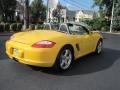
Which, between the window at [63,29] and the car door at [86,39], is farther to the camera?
the car door at [86,39]

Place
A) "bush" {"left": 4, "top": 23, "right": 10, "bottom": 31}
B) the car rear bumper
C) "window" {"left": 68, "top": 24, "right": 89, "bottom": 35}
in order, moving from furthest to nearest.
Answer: "bush" {"left": 4, "top": 23, "right": 10, "bottom": 31} → "window" {"left": 68, "top": 24, "right": 89, "bottom": 35} → the car rear bumper

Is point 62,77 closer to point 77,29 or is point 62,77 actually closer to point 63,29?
point 63,29

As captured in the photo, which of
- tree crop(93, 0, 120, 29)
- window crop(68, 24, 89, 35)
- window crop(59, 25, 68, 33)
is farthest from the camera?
tree crop(93, 0, 120, 29)

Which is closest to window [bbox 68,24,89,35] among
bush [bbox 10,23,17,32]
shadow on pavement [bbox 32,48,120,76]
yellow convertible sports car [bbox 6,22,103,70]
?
yellow convertible sports car [bbox 6,22,103,70]

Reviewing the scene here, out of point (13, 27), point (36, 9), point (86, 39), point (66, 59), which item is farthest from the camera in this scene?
point (36, 9)

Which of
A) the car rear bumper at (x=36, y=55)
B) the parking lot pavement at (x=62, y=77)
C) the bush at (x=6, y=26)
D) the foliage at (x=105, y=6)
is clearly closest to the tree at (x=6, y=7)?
the foliage at (x=105, y=6)

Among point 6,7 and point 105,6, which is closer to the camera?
point 105,6

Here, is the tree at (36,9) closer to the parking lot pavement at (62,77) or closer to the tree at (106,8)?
the tree at (106,8)

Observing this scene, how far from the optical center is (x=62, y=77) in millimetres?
5332

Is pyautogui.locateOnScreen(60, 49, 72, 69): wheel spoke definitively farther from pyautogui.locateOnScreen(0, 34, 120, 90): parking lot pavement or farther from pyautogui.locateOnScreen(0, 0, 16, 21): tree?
pyautogui.locateOnScreen(0, 0, 16, 21): tree

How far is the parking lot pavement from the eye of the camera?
4719 mm

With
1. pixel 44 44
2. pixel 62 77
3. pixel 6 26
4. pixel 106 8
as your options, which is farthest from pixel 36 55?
pixel 106 8

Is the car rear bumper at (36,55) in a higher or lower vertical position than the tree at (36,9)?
lower

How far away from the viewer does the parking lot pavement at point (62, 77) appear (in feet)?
15.5
